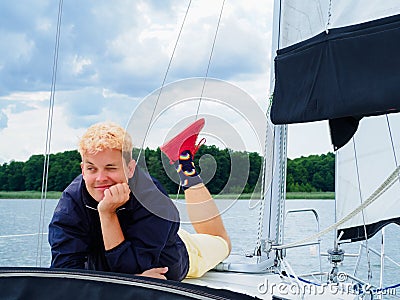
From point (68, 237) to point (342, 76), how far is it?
85 centimetres

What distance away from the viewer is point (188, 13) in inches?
118

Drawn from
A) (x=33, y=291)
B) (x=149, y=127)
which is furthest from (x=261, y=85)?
(x=33, y=291)

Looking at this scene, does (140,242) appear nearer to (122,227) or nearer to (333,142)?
(122,227)

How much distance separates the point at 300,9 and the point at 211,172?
627 mm

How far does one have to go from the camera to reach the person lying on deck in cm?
158

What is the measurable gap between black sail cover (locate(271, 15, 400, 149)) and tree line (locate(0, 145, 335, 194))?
34 cm

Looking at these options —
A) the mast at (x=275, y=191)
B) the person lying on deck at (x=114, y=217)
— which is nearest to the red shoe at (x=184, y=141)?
the person lying on deck at (x=114, y=217)

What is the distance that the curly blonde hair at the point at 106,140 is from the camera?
1.57 meters

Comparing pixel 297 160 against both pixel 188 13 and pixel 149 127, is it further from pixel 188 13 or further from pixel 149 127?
pixel 149 127

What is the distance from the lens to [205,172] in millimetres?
2092

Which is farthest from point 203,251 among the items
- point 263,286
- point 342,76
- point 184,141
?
point 342,76

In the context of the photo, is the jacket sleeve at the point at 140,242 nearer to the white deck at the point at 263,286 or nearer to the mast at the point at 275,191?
the white deck at the point at 263,286

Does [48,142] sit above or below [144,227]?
above

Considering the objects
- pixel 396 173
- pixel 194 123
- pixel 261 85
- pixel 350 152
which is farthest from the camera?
pixel 261 85
